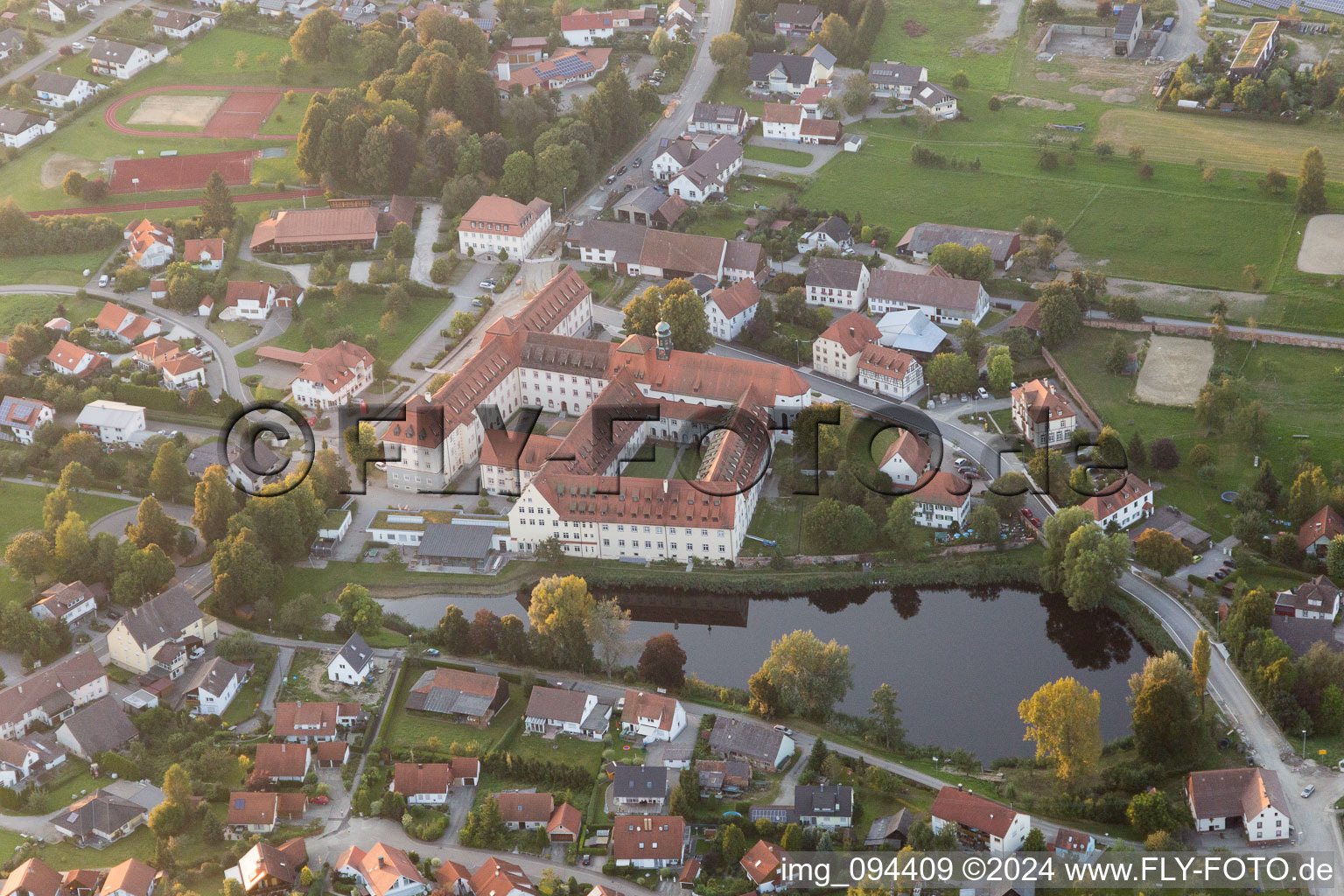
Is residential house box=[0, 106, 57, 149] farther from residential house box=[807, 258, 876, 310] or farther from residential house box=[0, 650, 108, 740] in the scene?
residential house box=[0, 650, 108, 740]

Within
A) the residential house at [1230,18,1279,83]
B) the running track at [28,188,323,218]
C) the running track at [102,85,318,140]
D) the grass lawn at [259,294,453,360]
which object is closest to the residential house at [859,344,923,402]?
the grass lawn at [259,294,453,360]

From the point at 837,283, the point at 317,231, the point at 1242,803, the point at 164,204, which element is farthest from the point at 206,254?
the point at 1242,803

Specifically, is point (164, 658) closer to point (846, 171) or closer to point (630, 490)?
point (630, 490)

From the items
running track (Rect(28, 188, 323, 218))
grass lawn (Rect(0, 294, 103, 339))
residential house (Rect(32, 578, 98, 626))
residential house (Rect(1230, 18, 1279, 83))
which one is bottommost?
grass lawn (Rect(0, 294, 103, 339))

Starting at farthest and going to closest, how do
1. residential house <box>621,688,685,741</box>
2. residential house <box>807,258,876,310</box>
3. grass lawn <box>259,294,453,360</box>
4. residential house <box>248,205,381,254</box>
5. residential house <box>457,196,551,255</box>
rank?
residential house <box>248,205,381,254</box> < residential house <box>457,196,551,255</box> < residential house <box>807,258,876,310</box> < grass lawn <box>259,294,453,360</box> < residential house <box>621,688,685,741</box>

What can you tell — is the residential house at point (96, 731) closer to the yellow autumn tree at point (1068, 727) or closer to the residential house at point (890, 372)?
the yellow autumn tree at point (1068, 727)

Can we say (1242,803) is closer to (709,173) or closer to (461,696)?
(461,696)

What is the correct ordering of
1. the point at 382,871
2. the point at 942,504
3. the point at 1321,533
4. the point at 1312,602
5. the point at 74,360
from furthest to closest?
the point at 74,360 → the point at 942,504 → the point at 1321,533 → the point at 1312,602 → the point at 382,871

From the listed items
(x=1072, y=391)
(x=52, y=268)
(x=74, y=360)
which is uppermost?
(x=1072, y=391)
